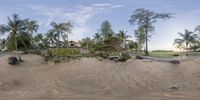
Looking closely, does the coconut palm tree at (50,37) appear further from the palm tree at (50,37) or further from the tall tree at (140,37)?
the tall tree at (140,37)

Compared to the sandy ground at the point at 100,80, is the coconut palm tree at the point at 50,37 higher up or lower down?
higher up

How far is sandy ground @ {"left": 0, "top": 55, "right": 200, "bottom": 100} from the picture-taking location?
1016 inches

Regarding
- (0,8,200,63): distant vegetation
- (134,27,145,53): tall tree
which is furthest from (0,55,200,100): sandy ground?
(134,27,145,53): tall tree

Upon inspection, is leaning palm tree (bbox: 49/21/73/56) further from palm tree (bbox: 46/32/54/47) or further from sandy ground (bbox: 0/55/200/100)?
sandy ground (bbox: 0/55/200/100)

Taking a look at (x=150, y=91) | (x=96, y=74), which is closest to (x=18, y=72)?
(x=96, y=74)

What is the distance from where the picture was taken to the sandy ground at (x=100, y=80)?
2580cm

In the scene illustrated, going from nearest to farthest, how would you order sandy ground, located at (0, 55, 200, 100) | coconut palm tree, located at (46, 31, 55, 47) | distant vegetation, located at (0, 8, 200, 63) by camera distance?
1. sandy ground, located at (0, 55, 200, 100)
2. distant vegetation, located at (0, 8, 200, 63)
3. coconut palm tree, located at (46, 31, 55, 47)

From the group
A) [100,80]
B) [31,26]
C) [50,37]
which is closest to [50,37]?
[50,37]

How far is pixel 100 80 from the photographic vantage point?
32.8 metres

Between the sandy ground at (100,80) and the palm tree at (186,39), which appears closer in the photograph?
the sandy ground at (100,80)

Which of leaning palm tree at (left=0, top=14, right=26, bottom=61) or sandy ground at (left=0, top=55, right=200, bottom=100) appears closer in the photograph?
sandy ground at (left=0, top=55, right=200, bottom=100)

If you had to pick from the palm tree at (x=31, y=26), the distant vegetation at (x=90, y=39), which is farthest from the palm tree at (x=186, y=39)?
the palm tree at (x=31, y=26)

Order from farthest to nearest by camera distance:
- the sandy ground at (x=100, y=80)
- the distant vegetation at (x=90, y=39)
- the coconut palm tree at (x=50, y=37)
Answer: the coconut palm tree at (x=50, y=37)
the distant vegetation at (x=90, y=39)
the sandy ground at (x=100, y=80)

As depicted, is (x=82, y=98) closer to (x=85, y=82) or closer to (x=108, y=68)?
(x=85, y=82)
